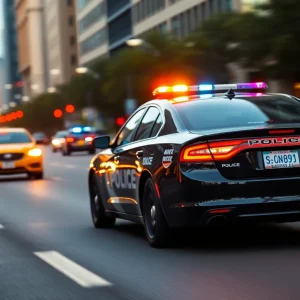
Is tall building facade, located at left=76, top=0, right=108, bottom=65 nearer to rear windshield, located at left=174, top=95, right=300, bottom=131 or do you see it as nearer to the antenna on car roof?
the antenna on car roof

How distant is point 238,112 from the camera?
1008cm

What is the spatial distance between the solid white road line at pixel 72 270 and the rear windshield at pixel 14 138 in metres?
18.0

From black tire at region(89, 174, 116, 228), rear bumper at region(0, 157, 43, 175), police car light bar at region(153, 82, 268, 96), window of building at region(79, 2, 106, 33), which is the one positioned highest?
window of building at region(79, 2, 106, 33)

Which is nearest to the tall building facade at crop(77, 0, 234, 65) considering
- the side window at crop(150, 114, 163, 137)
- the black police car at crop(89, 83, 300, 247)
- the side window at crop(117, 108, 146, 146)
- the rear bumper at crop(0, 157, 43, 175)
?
the rear bumper at crop(0, 157, 43, 175)

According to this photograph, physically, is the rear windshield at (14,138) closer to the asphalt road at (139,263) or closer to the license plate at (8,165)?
the license plate at (8,165)

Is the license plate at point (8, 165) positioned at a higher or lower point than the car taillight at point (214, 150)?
lower

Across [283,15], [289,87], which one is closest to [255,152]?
[283,15]

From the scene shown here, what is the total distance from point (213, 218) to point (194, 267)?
72cm

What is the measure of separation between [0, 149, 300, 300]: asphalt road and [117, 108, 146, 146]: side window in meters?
1.05

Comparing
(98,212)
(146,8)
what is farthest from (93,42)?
(98,212)

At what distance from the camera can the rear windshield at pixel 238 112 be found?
32.3 ft

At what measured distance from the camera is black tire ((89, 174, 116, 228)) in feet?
41.2

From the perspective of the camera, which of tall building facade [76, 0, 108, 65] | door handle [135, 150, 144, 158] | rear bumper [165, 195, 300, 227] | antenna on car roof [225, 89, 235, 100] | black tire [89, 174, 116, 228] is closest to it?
rear bumper [165, 195, 300, 227]

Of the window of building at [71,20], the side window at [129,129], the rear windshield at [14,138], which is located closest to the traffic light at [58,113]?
the window of building at [71,20]
